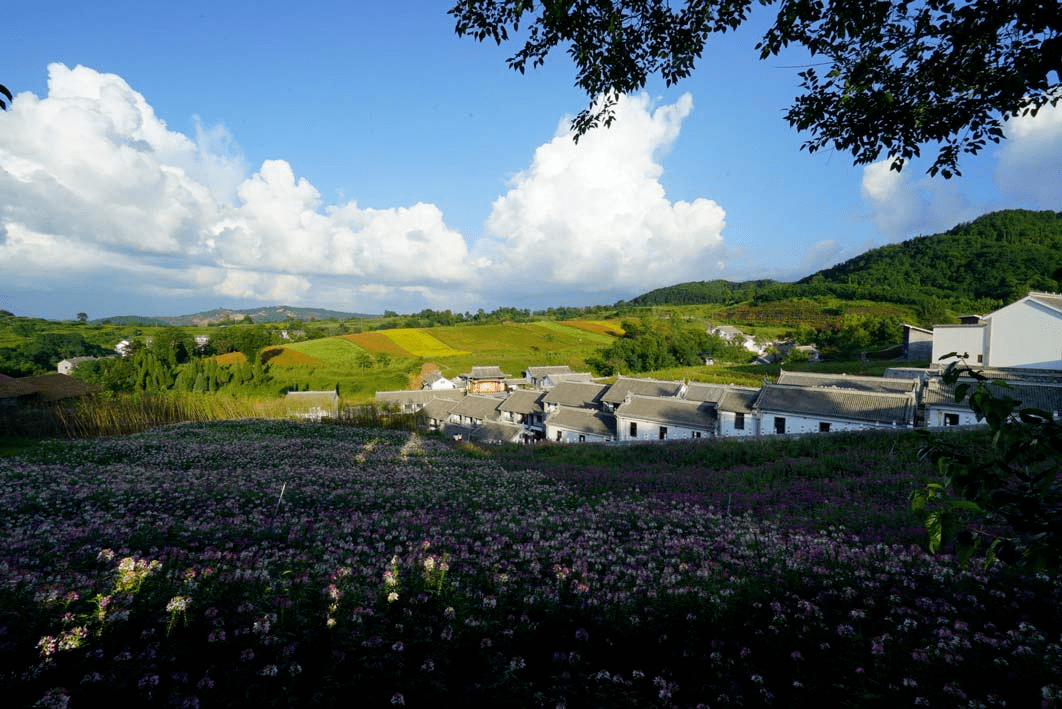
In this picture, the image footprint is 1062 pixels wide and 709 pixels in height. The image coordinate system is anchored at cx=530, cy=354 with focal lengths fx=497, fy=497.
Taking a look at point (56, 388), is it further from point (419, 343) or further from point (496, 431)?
point (419, 343)

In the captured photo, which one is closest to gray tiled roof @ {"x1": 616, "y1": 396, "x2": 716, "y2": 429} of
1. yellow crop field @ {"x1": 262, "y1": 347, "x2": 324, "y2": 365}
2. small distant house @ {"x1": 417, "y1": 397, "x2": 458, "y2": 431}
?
small distant house @ {"x1": 417, "y1": 397, "x2": 458, "y2": 431}

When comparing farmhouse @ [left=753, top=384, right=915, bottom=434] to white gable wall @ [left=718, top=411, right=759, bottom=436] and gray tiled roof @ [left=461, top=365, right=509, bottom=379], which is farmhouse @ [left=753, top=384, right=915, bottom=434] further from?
gray tiled roof @ [left=461, top=365, right=509, bottom=379]

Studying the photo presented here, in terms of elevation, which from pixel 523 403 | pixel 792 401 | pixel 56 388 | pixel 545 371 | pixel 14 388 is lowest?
pixel 523 403

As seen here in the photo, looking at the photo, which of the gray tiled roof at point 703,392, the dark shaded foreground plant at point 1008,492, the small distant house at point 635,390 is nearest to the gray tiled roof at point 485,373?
the small distant house at point 635,390

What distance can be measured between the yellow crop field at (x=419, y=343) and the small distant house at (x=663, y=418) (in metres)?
68.2

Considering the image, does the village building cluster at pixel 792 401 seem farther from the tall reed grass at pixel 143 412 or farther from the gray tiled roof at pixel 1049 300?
the tall reed grass at pixel 143 412

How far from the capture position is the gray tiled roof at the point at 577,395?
59.0m

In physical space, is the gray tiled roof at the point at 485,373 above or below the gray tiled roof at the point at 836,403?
below

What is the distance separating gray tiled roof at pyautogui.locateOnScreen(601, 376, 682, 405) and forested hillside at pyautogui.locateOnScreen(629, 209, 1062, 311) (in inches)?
3356

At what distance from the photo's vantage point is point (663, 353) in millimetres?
104250

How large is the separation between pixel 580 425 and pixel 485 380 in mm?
39770

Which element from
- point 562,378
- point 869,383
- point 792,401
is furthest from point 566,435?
point 869,383

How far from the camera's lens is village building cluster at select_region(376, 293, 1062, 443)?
35.2m

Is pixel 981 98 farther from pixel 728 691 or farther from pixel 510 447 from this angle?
pixel 510 447
